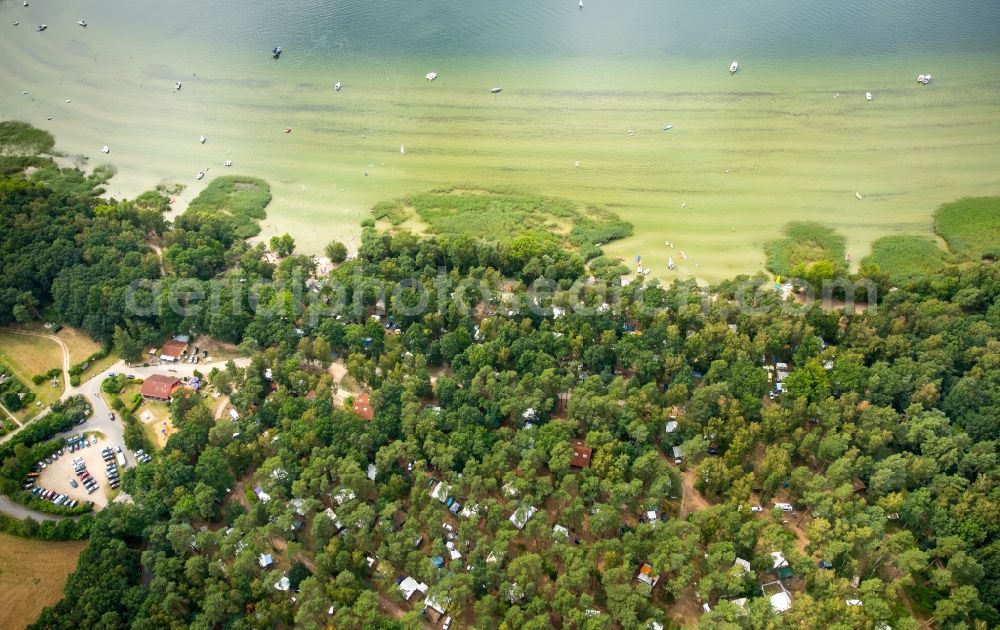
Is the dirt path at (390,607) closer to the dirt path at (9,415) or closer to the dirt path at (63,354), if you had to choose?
the dirt path at (63,354)

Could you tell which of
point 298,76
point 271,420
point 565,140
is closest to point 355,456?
point 271,420

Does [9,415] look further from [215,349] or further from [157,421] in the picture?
[215,349]

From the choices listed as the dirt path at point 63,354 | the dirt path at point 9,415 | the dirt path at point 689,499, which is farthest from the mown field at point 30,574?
the dirt path at point 689,499

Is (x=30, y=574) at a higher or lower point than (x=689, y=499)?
lower

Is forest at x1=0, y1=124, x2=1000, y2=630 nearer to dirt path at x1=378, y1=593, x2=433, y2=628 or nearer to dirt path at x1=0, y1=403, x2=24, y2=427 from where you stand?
dirt path at x1=378, y1=593, x2=433, y2=628

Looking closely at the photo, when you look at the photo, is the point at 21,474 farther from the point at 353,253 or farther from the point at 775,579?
the point at 775,579

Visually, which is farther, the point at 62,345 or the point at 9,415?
the point at 62,345

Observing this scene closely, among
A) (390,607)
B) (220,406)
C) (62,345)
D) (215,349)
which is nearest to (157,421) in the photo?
(220,406)
